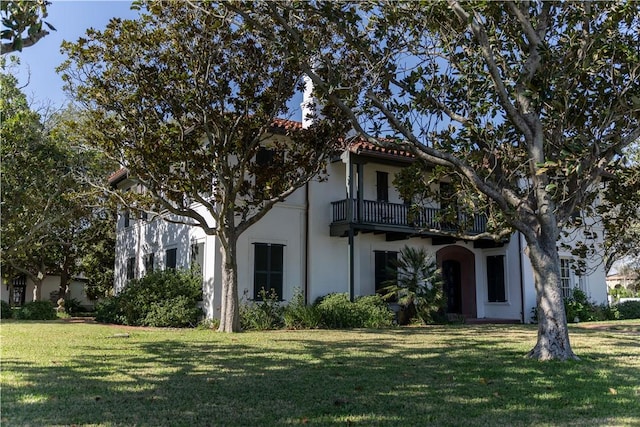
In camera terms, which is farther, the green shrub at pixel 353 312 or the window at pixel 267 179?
the green shrub at pixel 353 312

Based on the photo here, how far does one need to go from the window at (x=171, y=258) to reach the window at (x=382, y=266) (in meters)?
6.98

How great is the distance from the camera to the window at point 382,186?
19.5m

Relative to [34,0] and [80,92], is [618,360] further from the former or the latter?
[80,92]

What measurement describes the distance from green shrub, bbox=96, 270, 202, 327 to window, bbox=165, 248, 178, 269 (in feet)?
4.43

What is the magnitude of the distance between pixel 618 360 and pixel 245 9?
26.7 feet

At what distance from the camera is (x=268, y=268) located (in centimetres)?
1739

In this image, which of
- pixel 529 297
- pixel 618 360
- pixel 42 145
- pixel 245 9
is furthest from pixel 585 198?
pixel 42 145

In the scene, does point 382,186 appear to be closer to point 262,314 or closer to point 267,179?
point 267,179

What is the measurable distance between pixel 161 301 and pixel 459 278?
11.4 m

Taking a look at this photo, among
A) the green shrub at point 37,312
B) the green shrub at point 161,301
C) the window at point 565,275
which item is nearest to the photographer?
the green shrub at point 161,301

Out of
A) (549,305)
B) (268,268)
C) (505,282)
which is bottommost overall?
(549,305)

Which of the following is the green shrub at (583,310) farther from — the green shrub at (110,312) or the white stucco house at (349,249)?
the green shrub at (110,312)

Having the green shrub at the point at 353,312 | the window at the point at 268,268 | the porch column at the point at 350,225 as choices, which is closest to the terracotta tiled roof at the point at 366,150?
the porch column at the point at 350,225

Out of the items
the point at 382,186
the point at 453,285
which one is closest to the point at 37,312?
the point at 382,186
